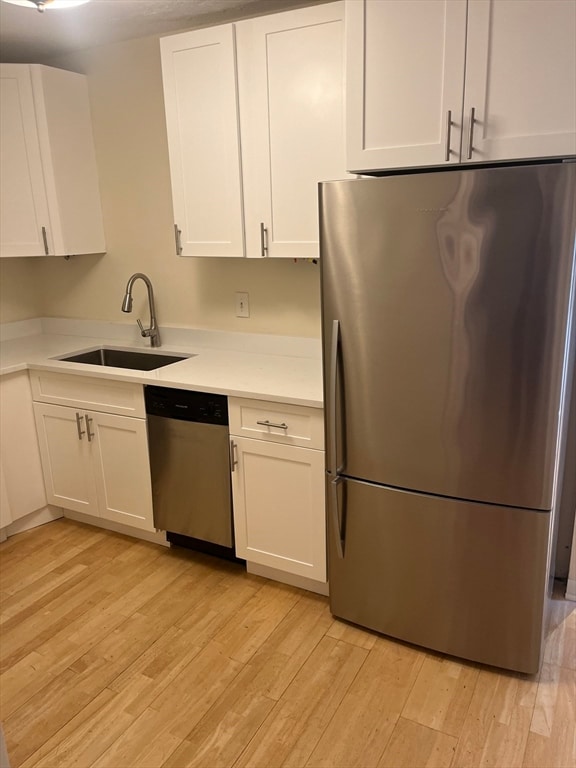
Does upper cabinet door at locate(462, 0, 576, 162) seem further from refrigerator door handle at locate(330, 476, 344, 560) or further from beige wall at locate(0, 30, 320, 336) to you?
refrigerator door handle at locate(330, 476, 344, 560)

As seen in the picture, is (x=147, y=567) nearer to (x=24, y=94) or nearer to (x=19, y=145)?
(x=19, y=145)

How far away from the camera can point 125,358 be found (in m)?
3.17

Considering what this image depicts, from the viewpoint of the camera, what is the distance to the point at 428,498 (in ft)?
6.38

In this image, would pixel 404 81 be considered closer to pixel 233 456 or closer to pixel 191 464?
pixel 233 456

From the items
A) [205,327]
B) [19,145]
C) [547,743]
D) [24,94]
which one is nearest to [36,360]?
[205,327]

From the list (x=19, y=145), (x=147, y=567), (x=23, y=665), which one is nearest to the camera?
(x=23, y=665)

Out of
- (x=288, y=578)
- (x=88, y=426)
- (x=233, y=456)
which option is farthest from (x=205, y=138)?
(x=288, y=578)

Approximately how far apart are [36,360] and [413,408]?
1.95 meters

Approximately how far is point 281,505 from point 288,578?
1.27ft

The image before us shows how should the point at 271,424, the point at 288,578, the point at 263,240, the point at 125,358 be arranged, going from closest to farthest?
the point at 271,424
the point at 263,240
the point at 288,578
the point at 125,358

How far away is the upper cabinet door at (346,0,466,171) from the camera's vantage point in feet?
5.80

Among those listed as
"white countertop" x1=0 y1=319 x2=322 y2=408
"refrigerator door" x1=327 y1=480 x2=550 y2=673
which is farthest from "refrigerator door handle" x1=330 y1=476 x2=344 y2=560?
"white countertop" x1=0 y1=319 x2=322 y2=408

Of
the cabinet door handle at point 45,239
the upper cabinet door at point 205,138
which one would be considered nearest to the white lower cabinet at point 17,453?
the cabinet door handle at point 45,239

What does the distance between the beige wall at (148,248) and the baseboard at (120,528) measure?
1.07 metres
